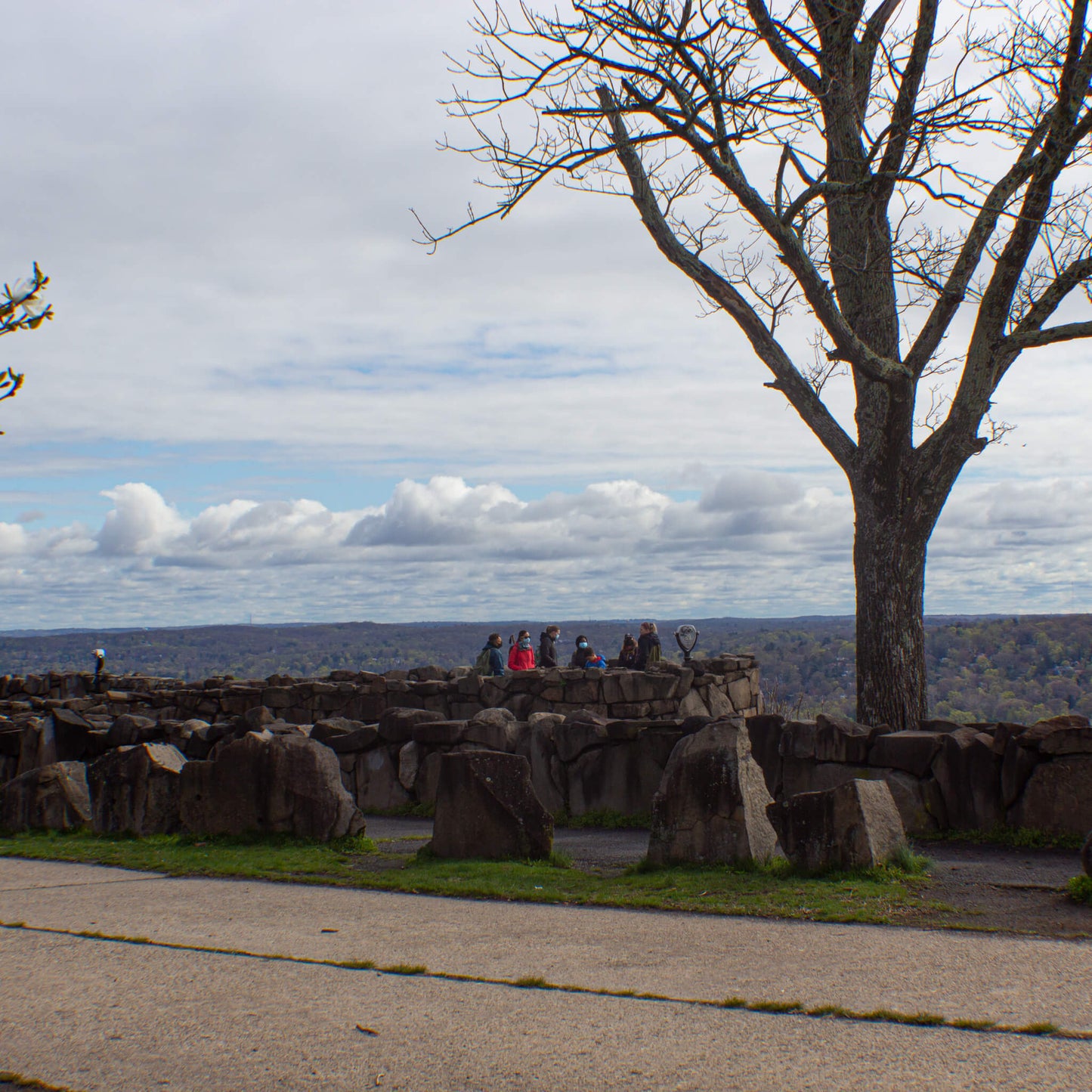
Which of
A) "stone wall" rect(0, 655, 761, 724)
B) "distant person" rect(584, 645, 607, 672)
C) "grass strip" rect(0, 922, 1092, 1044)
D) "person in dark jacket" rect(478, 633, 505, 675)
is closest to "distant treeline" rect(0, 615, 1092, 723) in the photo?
"distant person" rect(584, 645, 607, 672)

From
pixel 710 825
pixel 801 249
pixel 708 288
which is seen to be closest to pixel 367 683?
pixel 708 288

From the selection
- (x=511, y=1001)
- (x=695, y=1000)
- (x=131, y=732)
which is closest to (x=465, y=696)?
(x=131, y=732)

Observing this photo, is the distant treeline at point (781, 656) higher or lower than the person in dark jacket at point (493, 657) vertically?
lower

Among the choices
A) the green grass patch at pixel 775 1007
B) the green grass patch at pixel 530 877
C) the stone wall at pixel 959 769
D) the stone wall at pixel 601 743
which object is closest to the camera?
the green grass patch at pixel 775 1007

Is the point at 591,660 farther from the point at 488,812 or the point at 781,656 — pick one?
the point at 781,656

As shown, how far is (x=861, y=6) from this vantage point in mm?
11992

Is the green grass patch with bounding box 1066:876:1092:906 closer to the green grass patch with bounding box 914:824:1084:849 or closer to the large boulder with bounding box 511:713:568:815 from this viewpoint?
the green grass patch with bounding box 914:824:1084:849

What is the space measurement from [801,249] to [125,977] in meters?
9.30

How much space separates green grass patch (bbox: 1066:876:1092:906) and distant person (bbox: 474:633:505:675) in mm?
14425

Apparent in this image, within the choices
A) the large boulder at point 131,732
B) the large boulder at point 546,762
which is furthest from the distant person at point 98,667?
the large boulder at point 546,762

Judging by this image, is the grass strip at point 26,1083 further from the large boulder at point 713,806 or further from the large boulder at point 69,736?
the large boulder at point 69,736

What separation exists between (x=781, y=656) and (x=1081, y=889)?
52256 millimetres

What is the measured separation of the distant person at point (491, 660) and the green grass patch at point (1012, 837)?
39.6 ft

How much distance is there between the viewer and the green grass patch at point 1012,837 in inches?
324
